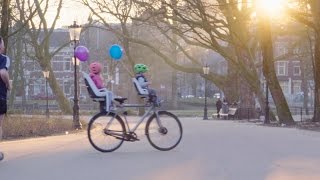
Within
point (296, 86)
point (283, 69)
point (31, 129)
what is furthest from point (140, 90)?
point (296, 86)

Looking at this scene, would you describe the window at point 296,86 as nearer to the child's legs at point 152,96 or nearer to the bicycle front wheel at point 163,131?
the bicycle front wheel at point 163,131

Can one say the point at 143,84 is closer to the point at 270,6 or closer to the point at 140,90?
the point at 140,90

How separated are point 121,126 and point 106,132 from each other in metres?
0.30

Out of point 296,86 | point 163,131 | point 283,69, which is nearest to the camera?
point 163,131

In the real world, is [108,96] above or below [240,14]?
below

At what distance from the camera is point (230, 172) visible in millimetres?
8414

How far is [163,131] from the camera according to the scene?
36.5 ft

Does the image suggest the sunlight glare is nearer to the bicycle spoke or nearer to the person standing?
the bicycle spoke

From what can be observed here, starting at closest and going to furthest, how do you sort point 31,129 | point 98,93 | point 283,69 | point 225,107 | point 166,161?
point 166,161 → point 98,93 → point 31,129 → point 225,107 → point 283,69

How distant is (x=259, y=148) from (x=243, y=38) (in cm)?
1628

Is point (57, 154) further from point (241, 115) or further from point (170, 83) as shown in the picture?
point (170, 83)

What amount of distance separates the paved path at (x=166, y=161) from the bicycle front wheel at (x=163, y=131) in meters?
0.18

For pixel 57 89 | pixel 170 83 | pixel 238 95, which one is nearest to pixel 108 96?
pixel 238 95

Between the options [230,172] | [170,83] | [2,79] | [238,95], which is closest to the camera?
[230,172]
